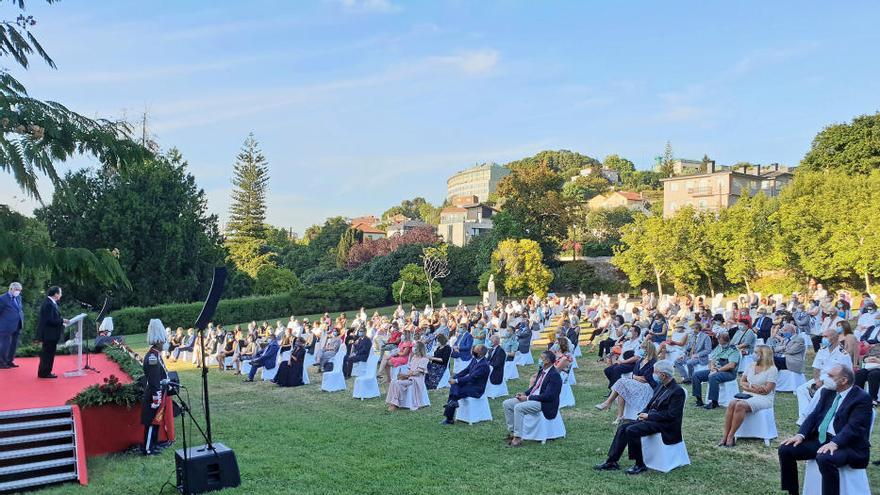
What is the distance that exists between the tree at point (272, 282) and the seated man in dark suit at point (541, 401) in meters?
38.5

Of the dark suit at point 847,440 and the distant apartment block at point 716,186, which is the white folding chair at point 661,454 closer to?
the dark suit at point 847,440

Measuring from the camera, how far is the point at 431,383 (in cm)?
1320

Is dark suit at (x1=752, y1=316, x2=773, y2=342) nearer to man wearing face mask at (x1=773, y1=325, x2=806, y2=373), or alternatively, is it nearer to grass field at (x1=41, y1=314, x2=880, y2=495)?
man wearing face mask at (x1=773, y1=325, x2=806, y2=373)

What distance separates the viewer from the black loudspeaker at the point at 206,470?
6570 millimetres

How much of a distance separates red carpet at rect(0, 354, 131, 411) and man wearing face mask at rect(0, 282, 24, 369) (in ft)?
1.17

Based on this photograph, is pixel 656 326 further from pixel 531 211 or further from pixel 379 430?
pixel 531 211

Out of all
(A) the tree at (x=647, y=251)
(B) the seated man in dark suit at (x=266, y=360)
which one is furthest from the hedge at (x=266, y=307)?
(B) the seated man in dark suit at (x=266, y=360)

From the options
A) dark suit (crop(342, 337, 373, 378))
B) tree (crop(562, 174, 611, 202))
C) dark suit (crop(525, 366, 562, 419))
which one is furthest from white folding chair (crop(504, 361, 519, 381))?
tree (crop(562, 174, 611, 202))

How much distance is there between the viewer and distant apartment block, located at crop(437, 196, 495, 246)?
2976 inches

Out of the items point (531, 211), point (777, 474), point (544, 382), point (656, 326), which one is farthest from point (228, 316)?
point (777, 474)

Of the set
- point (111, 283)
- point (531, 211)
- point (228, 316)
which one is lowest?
point (228, 316)

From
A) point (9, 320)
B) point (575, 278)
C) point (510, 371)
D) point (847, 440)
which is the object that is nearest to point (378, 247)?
point (575, 278)

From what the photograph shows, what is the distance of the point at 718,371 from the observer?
10.4 metres

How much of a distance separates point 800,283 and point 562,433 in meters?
34.4
